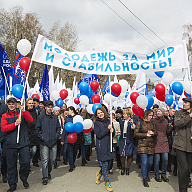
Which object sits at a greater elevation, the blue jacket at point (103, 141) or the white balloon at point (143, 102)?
the white balloon at point (143, 102)

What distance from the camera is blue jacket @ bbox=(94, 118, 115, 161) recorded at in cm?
480

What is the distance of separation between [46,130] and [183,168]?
128 inches

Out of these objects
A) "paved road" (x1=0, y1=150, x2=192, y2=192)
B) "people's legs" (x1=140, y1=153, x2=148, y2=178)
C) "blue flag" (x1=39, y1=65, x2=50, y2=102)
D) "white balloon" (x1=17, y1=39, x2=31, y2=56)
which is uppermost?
"white balloon" (x1=17, y1=39, x2=31, y2=56)

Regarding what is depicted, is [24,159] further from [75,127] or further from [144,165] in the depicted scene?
[144,165]

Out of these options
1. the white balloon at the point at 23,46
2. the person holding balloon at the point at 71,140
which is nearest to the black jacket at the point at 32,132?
the person holding balloon at the point at 71,140

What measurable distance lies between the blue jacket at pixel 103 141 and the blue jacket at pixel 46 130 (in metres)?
1.17

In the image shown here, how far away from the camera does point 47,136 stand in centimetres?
518

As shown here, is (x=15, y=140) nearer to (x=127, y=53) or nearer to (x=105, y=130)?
(x=105, y=130)

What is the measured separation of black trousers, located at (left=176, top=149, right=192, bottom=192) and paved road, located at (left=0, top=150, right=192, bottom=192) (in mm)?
720

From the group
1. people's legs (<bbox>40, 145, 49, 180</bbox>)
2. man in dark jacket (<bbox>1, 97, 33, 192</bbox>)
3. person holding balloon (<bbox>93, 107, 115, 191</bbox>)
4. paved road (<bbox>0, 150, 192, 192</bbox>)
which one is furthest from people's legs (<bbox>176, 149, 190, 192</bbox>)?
man in dark jacket (<bbox>1, 97, 33, 192</bbox>)

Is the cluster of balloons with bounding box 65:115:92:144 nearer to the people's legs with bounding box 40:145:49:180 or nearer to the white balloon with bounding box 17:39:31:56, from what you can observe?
the people's legs with bounding box 40:145:49:180

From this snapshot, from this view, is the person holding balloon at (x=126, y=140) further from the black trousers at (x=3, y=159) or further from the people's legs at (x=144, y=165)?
the black trousers at (x=3, y=159)

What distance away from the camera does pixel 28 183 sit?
513cm

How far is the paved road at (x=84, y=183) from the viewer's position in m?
4.79
